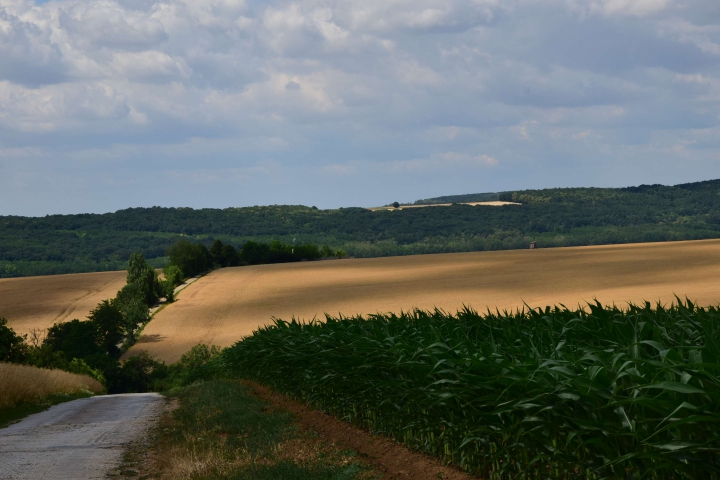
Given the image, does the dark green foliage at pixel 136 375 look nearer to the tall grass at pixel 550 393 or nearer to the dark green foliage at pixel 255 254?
the tall grass at pixel 550 393

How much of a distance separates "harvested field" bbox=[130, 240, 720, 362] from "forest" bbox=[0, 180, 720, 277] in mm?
37676

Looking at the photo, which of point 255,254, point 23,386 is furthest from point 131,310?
point 255,254

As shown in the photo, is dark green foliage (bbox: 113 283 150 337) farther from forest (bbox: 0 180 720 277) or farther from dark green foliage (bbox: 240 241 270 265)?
forest (bbox: 0 180 720 277)

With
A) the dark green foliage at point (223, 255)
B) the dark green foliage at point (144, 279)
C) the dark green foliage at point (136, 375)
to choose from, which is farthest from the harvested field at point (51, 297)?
the dark green foliage at point (223, 255)

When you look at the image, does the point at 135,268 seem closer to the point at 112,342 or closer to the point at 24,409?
the point at 112,342

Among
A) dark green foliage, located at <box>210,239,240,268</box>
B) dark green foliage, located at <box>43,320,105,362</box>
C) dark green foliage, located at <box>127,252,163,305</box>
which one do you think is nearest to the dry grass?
dark green foliage, located at <box>43,320,105,362</box>

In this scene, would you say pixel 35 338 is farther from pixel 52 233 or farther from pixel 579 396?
pixel 52 233

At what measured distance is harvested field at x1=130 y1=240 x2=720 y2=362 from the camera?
4656 centimetres

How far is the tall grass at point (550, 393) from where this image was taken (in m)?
4.42

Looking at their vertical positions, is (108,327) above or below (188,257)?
below

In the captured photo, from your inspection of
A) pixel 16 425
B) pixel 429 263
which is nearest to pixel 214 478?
pixel 16 425

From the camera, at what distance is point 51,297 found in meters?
80.7

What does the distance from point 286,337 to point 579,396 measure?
11.0 metres

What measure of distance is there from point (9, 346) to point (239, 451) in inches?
1035
